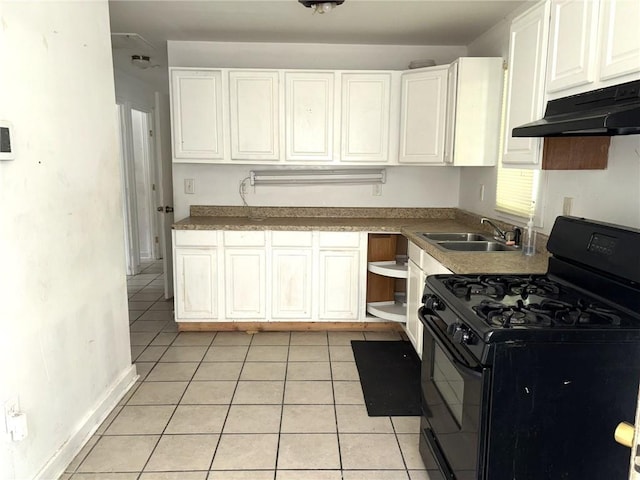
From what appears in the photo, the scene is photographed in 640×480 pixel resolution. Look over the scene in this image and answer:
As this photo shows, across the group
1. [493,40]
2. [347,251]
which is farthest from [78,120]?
[493,40]

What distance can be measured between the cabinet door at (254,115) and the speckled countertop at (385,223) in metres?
0.57

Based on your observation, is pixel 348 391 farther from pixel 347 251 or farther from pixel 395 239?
pixel 395 239

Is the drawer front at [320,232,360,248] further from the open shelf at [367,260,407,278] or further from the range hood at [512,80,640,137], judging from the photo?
the range hood at [512,80,640,137]

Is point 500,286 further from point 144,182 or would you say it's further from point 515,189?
point 144,182

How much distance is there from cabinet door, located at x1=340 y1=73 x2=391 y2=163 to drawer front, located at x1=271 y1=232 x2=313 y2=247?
0.74m

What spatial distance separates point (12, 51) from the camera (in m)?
1.73

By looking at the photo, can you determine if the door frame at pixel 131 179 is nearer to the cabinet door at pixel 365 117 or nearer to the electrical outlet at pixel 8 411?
the cabinet door at pixel 365 117

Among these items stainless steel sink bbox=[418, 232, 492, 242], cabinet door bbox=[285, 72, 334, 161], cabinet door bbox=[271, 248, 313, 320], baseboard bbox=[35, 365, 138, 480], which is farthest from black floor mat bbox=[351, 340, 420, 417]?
cabinet door bbox=[285, 72, 334, 161]

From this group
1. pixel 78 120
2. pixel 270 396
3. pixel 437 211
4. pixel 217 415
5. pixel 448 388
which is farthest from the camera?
pixel 437 211

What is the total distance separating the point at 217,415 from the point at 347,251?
1616mm

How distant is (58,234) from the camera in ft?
6.66

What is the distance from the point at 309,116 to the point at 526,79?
186cm

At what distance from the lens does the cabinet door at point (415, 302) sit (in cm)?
294

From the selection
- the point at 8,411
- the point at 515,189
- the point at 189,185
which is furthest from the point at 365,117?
the point at 8,411
